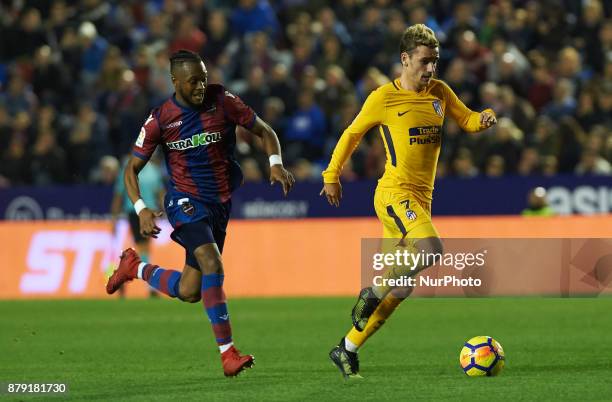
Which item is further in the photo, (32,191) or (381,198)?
(32,191)

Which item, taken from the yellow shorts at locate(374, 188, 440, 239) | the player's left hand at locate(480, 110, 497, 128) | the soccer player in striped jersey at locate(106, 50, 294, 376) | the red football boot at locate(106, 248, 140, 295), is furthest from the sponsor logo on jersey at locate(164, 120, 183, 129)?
the player's left hand at locate(480, 110, 497, 128)

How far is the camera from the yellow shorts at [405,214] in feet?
29.6

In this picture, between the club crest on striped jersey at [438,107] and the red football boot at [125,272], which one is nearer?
the club crest on striped jersey at [438,107]

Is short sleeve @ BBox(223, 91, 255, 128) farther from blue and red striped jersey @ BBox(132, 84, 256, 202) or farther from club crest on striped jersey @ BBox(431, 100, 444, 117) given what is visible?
club crest on striped jersey @ BBox(431, 100, 444, 117)

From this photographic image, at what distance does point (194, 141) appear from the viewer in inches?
376

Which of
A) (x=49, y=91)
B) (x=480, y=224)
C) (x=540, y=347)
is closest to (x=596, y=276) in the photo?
(x=480, y=224)

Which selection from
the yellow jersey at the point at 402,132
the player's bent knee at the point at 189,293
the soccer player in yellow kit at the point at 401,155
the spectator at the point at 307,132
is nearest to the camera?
the soccer player in yellow kit at the point at 401,155

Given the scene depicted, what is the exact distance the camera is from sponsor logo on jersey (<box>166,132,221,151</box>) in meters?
9.55

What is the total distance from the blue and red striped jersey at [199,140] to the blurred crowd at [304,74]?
971 centimetres

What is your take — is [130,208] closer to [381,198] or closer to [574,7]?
[574,7]

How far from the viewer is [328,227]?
60.3 feet

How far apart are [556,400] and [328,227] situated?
35.5ft

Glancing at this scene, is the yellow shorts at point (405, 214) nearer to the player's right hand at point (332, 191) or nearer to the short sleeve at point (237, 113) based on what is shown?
the player's right hand at point (332, 191)
